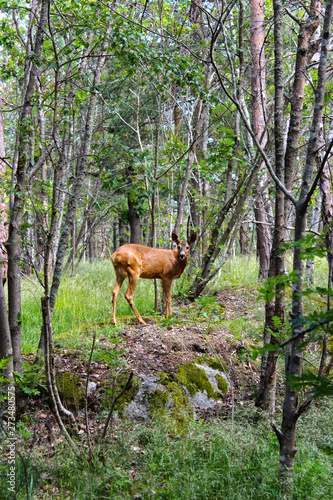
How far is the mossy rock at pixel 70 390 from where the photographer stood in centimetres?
414

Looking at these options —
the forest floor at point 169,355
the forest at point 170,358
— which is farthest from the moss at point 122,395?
the forest floor at point 169,355

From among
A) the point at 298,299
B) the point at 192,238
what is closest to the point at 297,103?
the point at 298,299

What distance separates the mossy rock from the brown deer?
7.11 ft

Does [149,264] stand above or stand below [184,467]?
above

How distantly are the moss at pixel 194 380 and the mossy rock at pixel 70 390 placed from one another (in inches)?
45.2

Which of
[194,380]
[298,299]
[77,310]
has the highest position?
[298,299]

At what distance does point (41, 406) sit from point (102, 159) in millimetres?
2902

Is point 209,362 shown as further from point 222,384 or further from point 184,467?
point 184,467

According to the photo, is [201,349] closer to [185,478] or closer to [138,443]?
[138,443]

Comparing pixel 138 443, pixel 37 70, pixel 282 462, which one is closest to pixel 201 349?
pixel 138 443

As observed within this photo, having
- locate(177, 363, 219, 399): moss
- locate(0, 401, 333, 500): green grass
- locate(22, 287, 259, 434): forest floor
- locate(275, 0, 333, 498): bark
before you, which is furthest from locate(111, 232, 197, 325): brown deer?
locate(275, 0, 333, 498): bark

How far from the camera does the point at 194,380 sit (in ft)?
15.2

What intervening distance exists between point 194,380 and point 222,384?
42 cm

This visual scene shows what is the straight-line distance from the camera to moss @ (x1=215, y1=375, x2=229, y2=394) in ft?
15.6
